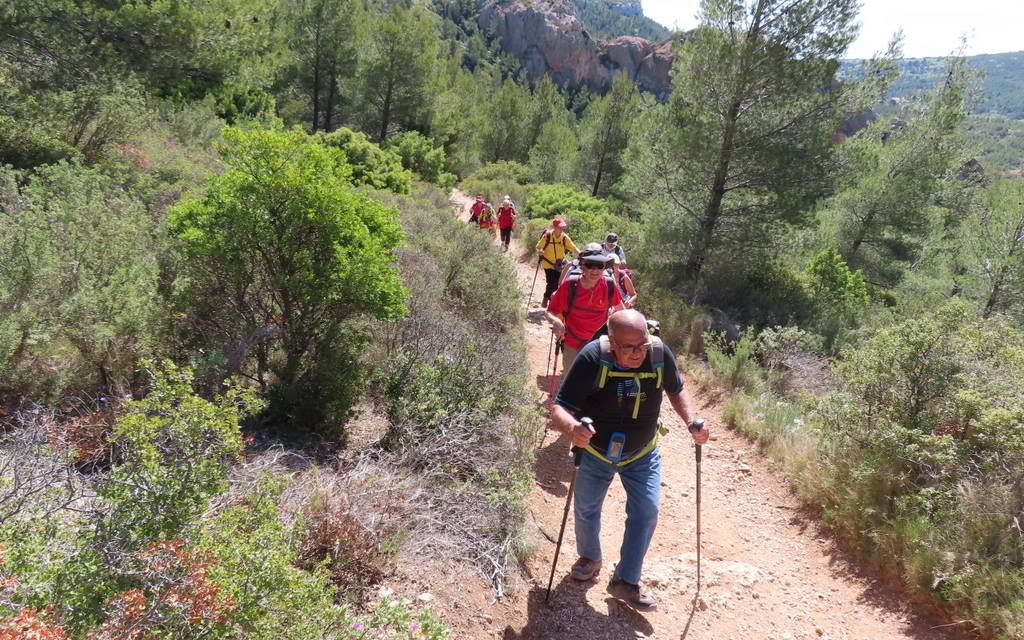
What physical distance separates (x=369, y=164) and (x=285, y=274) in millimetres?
10617

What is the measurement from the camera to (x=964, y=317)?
500cm

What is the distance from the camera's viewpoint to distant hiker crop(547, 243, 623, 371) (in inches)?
Answer: 190

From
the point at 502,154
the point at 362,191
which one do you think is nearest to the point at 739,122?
the point at 362,191

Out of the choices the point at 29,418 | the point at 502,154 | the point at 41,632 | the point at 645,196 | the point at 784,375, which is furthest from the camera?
the point at 502,154

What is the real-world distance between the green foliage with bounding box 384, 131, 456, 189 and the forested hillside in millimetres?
9135

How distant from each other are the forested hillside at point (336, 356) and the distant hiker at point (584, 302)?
733 mm

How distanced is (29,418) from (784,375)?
27.2 ft

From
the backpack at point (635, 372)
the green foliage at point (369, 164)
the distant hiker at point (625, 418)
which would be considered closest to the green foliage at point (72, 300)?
the distant hiker at point (625, 418)

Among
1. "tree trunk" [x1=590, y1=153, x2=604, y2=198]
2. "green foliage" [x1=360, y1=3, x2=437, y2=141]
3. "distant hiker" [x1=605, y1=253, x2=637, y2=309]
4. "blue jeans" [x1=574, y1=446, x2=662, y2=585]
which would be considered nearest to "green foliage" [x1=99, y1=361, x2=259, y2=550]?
"blue jeans" [x1=574, y1=446, x2=662, y2=585]

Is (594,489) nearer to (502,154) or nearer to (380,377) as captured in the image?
(380,377)

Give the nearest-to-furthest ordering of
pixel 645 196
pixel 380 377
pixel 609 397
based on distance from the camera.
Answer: pixel 609 397, pixel 380 377, pixel 645 196

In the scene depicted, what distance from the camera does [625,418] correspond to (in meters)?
3.15

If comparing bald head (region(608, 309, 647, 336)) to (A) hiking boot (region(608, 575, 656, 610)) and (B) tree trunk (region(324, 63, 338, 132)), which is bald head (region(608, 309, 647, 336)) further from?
(B) tree trunk (region(324, 63, 338, 132))

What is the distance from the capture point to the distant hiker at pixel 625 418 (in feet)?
9.87
